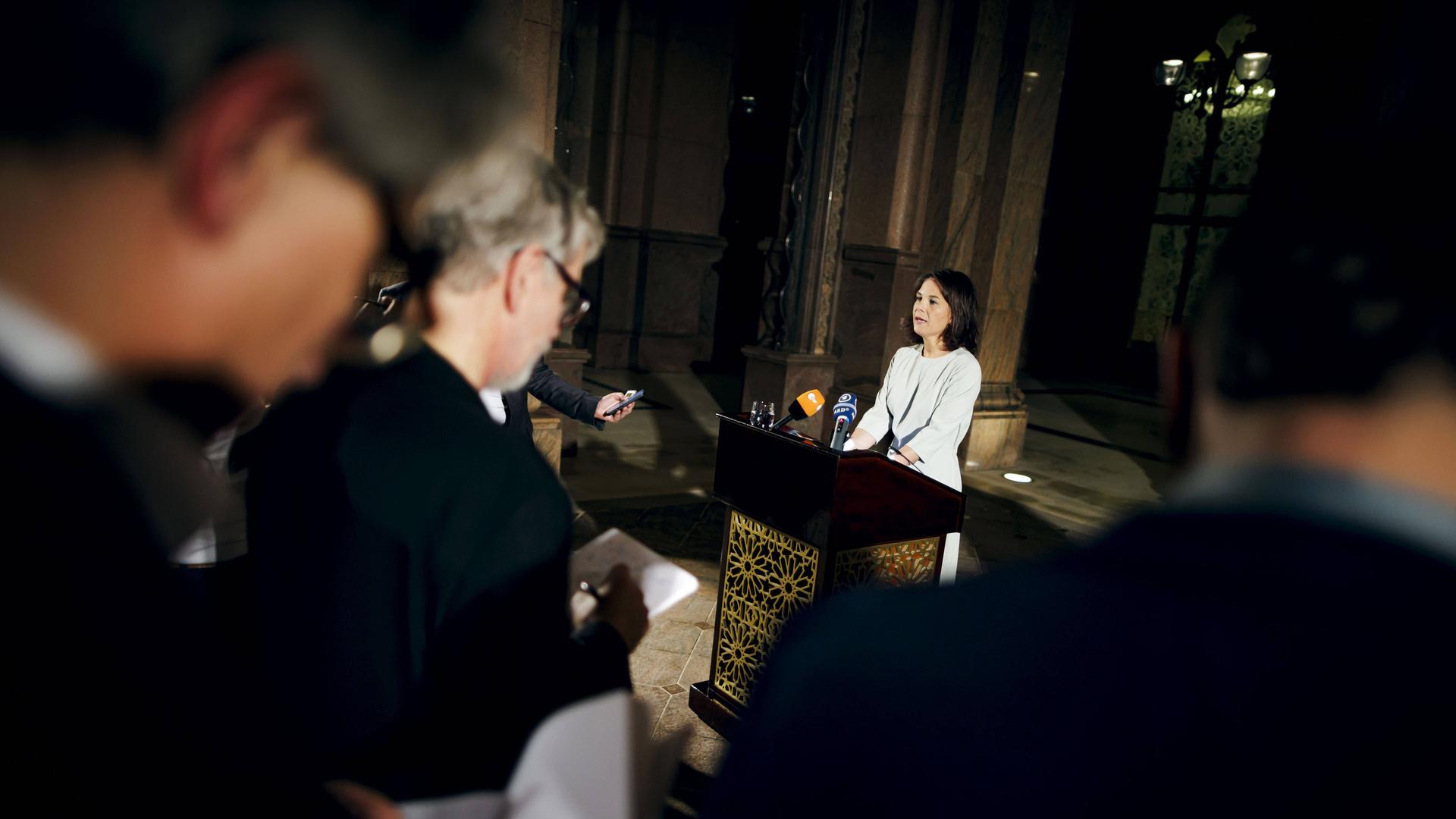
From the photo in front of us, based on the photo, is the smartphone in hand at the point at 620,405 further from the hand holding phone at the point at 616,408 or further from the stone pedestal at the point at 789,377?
the stone pedestal at the point at 789,377

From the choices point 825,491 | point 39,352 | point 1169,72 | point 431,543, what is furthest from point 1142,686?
point 1169,72

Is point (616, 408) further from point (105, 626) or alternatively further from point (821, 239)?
point (821, 239)

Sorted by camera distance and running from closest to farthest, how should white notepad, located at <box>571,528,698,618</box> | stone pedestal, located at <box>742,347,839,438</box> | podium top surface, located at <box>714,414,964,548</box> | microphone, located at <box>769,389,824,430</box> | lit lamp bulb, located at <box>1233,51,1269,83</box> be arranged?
white notepad, located at <box>571,528,698,618</box> < podium top surface, located at <box>714,414,964,548</box> < microphone, located at <box>769,389,824,430</box> < stone pedestal, located at <box>742,347,839,438</box> < lit lamp bulb, located at <box>1233,51,1269,83</box>

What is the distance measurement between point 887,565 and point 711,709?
898mm

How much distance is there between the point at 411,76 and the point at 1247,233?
0.68 m

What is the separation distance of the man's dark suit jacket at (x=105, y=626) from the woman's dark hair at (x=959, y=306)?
137 inches

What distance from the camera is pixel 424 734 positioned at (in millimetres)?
1237

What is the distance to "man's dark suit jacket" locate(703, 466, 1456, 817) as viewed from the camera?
1.87 feet

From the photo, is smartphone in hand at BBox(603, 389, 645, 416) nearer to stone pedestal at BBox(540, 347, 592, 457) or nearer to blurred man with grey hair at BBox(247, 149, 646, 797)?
blurred man with grey hair at BBox(247, 149, 646, 797)

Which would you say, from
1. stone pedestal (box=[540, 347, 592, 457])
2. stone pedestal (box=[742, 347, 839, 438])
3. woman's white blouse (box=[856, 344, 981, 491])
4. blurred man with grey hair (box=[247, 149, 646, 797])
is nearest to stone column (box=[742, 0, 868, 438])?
stone pedestal (box=[742, 347, 839, 438])

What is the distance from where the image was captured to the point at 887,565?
3.05 meters

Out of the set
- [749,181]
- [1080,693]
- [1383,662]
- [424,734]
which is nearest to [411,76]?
[1080,693]

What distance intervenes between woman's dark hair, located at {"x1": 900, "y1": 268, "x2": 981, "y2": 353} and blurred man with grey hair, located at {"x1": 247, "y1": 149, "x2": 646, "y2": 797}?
111 inches

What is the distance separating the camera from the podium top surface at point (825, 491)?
282cm
